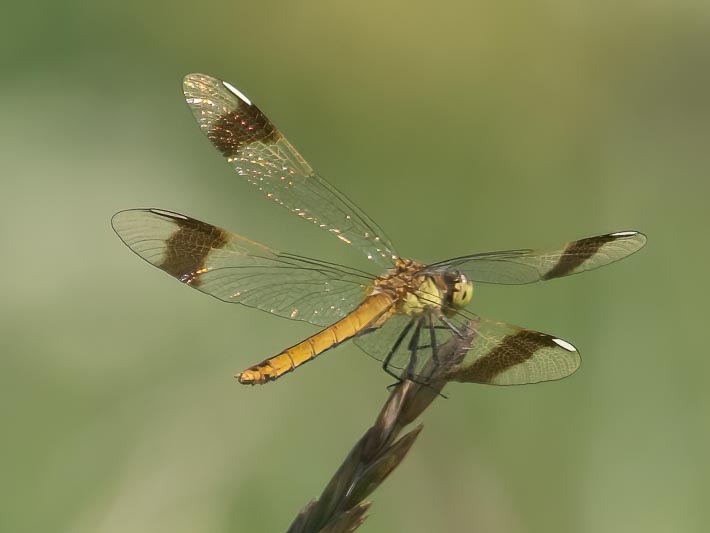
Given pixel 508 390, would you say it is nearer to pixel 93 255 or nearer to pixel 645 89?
pixel 93 255

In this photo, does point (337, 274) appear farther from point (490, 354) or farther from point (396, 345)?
A: point (490, 354)

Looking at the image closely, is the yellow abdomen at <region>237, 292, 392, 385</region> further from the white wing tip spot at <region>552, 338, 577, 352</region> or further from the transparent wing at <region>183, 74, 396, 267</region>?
the white wing tip spot at <region>552, 338, 577, 352</region>

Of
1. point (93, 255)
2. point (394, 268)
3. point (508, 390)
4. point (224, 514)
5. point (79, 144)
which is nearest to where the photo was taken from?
point (394, 268)

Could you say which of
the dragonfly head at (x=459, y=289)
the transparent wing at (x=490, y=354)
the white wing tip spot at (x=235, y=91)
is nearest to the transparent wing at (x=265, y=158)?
the white wing tip spot at (x=235, y=91)

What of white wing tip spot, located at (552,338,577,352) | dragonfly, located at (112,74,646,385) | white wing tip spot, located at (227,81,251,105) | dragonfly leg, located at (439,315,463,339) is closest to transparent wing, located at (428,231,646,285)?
dragonfly, located at (112,74,646,385)

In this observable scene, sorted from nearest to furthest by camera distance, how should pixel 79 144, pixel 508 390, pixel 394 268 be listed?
1. pixel 394 268
2. pixel 508 390
3. pixel 79 144

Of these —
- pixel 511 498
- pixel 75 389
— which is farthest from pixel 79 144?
pixel 511 498

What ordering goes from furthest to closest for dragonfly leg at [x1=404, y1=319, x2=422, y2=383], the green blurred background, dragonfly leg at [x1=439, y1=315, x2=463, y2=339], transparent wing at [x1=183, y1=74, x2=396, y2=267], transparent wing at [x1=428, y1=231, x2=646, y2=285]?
the green blurred background, transparent wing at [x1=183, y1=74, x2=396, y2=267], transparent wing at [x1=428, y1=231, x2=646, y2=285], dragonfly leg at [x1=439, y1=315, x2=463, y2=339], dragonfly leg at [x1=404, y1=319, x2=422, y2=383]

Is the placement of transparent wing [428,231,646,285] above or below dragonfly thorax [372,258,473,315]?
above

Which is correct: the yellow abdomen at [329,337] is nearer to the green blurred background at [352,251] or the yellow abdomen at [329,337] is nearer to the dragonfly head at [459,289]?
the dragonfly head at [459,289]
